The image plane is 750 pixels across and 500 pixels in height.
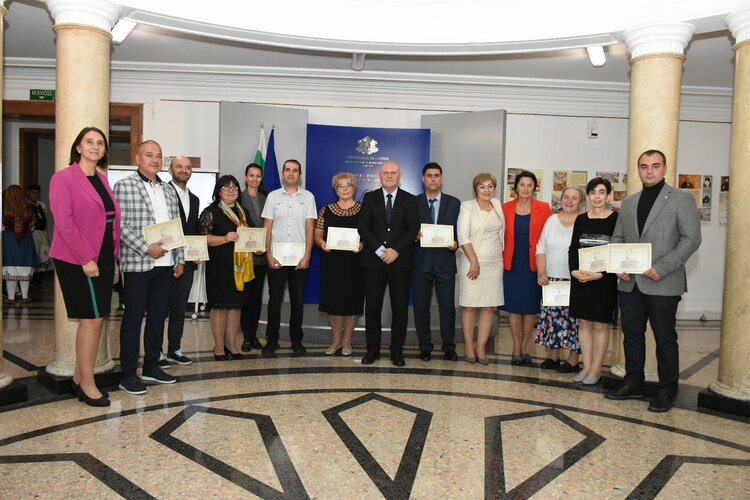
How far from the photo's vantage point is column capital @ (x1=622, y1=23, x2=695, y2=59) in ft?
13.4

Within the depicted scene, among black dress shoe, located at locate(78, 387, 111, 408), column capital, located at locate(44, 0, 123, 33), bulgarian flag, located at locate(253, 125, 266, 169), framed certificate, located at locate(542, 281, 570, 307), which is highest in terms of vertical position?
column capital, located at locate(44, 0, 123, 33)

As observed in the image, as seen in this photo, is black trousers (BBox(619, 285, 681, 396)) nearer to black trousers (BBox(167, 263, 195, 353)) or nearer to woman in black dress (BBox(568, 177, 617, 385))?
woman in black dress (BBox(568, 177, 617, 385))

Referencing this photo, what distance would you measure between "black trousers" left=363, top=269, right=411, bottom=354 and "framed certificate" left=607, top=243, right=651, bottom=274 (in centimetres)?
161

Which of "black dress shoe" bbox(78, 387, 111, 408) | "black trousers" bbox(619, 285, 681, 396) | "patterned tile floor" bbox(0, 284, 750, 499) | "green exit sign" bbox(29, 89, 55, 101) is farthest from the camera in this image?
"green exit sign" bbox(29, 89, 55, 101)

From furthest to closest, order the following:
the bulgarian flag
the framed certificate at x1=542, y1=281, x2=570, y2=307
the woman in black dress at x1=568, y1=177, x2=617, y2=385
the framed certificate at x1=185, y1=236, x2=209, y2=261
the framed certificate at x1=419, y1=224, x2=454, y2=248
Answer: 1. the bulgarian flag
2. the framed certificate at x1=419, y1=224, x2=454, y2=248
3. the framed certificate at x1=542, y1=281, x2=570, y2=307
4. the framed certificate at x1=185, y1=236, x2=209, y2=261
5. the woman in black dress at x1=568, y1=177, x2=617, y2=385

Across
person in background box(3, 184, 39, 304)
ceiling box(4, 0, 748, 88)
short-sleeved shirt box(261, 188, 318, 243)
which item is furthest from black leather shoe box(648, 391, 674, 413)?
person in background box(3, 184, 39, 304)

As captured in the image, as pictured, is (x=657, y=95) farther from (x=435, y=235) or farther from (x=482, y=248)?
(x=435, y=235)

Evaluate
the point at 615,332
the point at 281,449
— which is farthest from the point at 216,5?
the point at 615,332

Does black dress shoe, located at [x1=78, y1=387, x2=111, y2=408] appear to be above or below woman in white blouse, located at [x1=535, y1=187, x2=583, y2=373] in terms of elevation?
below

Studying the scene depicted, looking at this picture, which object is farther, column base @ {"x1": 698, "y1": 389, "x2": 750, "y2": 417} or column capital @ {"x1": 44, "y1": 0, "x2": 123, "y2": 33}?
column capital @ {"x1": 44, "y1": 0, "x2": 123, "y2": 33}

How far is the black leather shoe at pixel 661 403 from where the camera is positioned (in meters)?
3.70

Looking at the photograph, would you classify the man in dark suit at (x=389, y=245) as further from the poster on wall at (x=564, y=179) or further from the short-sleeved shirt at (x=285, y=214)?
the poster on wall at (x=564, y=179)

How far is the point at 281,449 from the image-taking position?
115 inches

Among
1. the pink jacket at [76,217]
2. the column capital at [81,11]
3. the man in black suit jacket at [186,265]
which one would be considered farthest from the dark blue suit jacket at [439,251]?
the column capital at [81,11]
